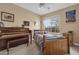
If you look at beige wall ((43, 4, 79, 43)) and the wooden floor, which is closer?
the wooden floor

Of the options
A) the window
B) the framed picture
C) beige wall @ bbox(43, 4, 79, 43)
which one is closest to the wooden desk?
the framed picture

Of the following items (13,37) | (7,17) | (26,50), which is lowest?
(26,50)

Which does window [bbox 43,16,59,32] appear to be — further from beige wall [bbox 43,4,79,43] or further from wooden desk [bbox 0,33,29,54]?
wooden desk [bbox 0,33,29,54]

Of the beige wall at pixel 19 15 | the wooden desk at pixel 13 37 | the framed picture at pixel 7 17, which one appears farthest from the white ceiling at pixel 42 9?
the wooden desk at pixel 13 37

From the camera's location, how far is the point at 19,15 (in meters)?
2.45

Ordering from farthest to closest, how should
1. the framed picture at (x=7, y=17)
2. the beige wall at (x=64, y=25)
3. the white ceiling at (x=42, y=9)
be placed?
the beige wall at (x=64, y=25) → the white ceiling at (x=42, y=9) → the framed picture at (x=7, y=17)

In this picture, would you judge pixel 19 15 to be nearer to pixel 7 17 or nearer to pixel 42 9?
pixel 7 17

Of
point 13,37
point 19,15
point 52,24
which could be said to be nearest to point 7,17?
point 19,15

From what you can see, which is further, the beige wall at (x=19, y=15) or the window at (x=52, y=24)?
the window at (x=52, y=24)

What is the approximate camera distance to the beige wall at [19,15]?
2296 mm

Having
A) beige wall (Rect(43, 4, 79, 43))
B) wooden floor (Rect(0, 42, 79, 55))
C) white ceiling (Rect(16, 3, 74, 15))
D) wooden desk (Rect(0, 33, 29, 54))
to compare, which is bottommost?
wooden floor (Rect(0, 42, 79, 55))

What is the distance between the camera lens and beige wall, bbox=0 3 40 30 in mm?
2296

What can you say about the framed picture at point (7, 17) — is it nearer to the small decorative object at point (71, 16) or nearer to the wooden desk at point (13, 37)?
the wooden desk at point (13, 37)
